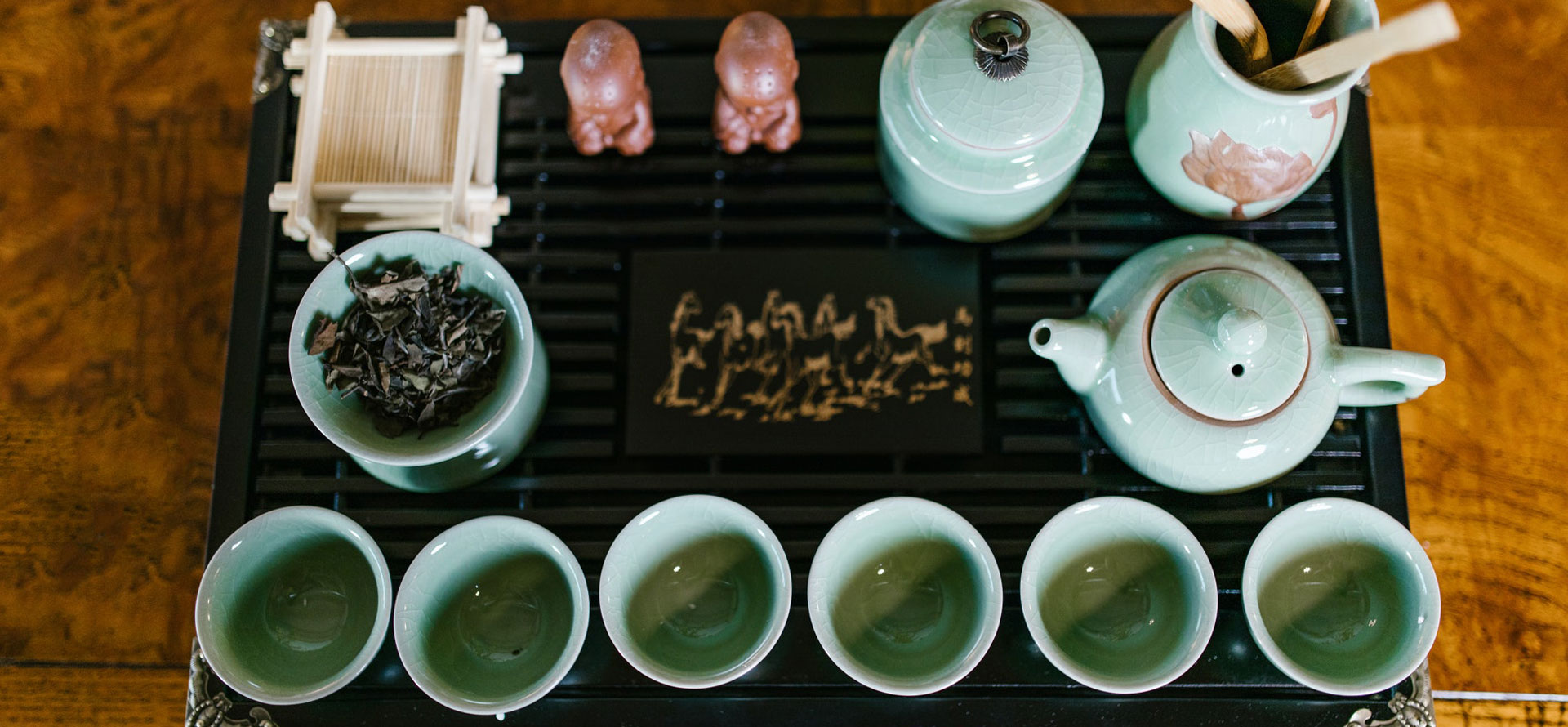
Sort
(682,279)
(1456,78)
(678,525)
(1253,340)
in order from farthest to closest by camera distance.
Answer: (1456,78) < (682,279) < (678,525) < (1253,340)

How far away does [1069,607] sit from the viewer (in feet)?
2.50

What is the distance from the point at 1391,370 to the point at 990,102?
15.0 inches

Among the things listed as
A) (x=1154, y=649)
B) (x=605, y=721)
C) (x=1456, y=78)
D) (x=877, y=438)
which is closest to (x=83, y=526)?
(x=605, y=721)

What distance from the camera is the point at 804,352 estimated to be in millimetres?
841

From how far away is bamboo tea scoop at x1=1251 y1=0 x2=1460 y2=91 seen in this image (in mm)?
508

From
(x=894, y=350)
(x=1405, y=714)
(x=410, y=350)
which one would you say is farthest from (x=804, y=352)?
(x=1405, y=714)

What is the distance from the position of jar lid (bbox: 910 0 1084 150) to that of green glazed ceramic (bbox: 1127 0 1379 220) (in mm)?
91

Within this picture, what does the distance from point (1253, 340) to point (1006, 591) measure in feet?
0.99

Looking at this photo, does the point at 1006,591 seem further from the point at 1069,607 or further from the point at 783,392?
the point at 783,392

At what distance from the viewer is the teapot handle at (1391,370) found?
26.6 inches

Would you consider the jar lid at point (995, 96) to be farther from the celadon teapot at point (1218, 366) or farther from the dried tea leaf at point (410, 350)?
the dried tea leaf at point (410, 350)

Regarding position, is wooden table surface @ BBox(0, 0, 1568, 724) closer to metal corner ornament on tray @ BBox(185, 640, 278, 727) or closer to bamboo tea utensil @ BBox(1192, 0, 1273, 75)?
metal corner ornament on tray @ BBox(185, 640, 278, 727)

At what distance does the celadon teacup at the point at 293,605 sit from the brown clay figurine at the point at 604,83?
42 centimetres

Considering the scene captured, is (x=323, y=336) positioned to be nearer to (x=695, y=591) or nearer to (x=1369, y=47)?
(x=695, y=591)
